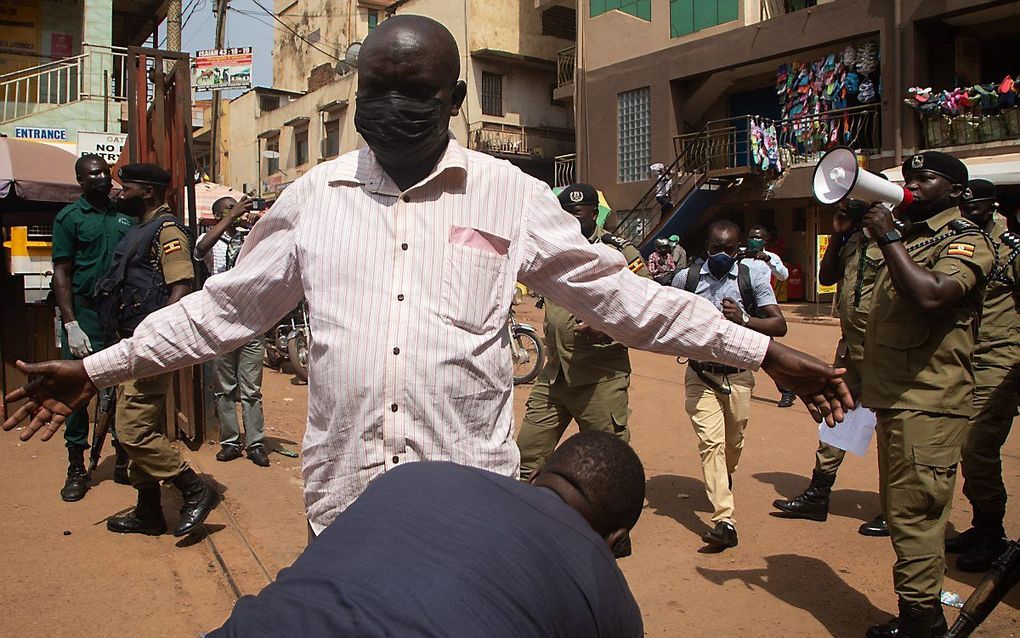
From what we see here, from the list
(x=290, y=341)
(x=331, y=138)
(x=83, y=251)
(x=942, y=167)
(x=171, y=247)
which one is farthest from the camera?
(x=331, y=138)

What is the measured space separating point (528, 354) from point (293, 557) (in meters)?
5.56

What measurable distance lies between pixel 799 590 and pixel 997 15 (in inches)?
622

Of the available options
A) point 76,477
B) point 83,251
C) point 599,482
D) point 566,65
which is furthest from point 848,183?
point 566,65

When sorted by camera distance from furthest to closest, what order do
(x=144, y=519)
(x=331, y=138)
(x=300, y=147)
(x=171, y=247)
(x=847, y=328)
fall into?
(x=300, y=147)
(x=331, y=138)
(x=847, y=328)
(x=144, y=519)
(x=171, y=247)

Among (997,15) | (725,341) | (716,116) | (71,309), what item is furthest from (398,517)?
(716,116)

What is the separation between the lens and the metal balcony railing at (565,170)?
24.6 meters

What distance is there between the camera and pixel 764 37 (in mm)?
18766

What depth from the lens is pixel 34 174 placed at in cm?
711

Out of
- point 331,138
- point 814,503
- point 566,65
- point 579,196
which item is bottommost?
point 814,503

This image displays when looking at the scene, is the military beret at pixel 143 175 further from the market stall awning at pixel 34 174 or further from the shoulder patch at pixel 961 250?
the shoulder patch at pixel 961 250

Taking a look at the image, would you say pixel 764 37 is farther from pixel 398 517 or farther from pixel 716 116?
pixel 398 517

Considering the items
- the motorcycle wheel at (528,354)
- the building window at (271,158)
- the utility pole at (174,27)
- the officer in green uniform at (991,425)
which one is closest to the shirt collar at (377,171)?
the officer in green uniform at (991,425)

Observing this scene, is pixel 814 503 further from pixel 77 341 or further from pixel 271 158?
pixel 271 158

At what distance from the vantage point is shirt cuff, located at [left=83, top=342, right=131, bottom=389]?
2.18m
